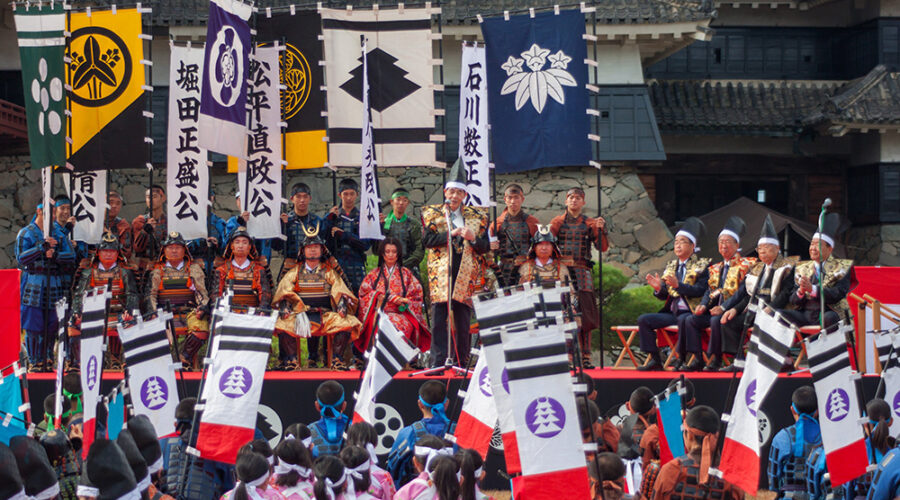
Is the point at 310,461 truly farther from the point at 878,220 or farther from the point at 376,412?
the point at 878,220

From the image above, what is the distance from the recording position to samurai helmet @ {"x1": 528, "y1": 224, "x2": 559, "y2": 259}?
10.6 meters

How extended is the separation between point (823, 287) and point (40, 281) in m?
7.32

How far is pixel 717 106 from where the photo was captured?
1881cm

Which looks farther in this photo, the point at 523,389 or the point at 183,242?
the point at 183,242

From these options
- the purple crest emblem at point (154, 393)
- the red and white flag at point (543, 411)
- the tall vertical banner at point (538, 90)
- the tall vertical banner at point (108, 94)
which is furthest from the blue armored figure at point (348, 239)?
the red and white flag at point (543, 411)

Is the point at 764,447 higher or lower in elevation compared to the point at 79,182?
lower

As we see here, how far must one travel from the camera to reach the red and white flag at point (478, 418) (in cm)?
704

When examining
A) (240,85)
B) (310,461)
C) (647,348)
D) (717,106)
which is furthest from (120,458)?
(717,106)

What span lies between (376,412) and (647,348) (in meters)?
2.72

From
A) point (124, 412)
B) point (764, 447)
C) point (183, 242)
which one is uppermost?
point (183, 242)

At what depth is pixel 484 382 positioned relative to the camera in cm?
714

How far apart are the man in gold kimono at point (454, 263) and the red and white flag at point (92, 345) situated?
140 inches

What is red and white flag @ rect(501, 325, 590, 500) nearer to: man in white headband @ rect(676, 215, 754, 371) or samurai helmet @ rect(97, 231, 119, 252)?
man in white headband @ rect(676, 215, 754, 371)

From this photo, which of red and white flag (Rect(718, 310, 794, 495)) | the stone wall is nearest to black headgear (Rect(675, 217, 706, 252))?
red and white flag (Rect(718, 310, 794, 495))
